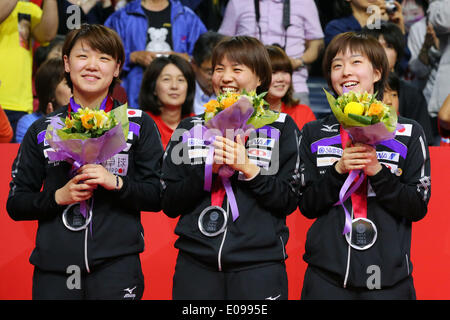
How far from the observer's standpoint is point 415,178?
2955 mm

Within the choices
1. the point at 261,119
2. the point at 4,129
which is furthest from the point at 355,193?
the point at 4,129

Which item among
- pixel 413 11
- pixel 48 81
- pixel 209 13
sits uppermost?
pixel 209 13

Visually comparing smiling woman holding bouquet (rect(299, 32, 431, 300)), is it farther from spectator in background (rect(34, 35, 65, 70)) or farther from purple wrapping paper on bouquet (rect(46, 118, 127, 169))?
spectator in background (rect(34, 35, 65, 70))

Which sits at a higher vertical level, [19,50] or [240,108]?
[19,50]

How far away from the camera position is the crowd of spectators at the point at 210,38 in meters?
5.33

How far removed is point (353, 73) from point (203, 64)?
9.43 feet

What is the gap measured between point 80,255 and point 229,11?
3.86m

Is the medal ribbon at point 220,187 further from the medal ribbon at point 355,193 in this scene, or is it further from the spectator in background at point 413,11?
the spectator in background at point 413,11

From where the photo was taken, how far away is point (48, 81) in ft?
Result: 15.9

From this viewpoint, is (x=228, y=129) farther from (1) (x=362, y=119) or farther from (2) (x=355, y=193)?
(2) (x=355, y=193)

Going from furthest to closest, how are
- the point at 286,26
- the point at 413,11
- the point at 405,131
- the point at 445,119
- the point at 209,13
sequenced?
the point at 209,13 → the point at 413,11 → the point at 286,26 → the point at 445,119 → the point at 405,131

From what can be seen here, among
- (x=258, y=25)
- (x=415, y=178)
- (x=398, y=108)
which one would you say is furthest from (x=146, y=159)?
(x=258, y=25)
